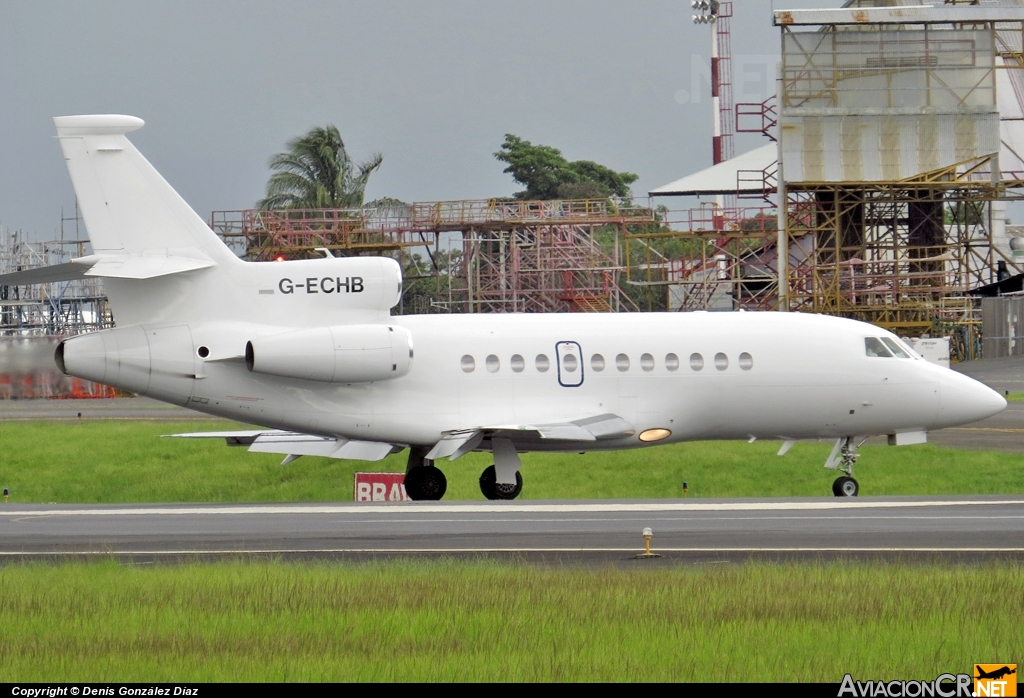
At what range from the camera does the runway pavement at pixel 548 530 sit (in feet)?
51.5

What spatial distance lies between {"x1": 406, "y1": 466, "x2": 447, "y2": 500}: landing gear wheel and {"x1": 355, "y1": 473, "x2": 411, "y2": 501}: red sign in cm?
196

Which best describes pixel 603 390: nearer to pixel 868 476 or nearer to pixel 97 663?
pixel 868 476

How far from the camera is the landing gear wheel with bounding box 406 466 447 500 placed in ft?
77.6

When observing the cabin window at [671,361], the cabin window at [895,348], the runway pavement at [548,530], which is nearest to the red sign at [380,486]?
the runway pavement at [548,530]

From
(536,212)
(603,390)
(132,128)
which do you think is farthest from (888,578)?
(536,212)

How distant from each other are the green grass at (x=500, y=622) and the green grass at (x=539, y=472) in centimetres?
1517

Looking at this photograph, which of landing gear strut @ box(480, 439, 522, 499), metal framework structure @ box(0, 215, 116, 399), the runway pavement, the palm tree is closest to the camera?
the runway pavement

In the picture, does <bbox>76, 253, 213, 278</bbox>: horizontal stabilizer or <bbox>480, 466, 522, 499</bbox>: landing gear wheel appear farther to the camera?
<bbox>480, 466, 522, 499</bbox>: landing gear wheel

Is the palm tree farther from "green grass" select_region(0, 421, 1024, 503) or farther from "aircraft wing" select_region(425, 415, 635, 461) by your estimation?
"aircraft wing" select_region(425, 415, 635, 461)

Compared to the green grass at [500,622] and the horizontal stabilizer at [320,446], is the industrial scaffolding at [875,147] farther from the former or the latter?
the green grass at [500,622]

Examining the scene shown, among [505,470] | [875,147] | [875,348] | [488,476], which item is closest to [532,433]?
[505,470]

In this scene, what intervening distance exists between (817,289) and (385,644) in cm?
4204

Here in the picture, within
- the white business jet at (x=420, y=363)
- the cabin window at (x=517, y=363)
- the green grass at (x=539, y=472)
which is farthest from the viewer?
the green grass at (x=539, y=472)

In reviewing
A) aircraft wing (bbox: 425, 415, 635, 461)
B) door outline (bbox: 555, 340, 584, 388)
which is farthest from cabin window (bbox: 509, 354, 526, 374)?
aircraft wing (bbox: 425, 415, 635, 461)
